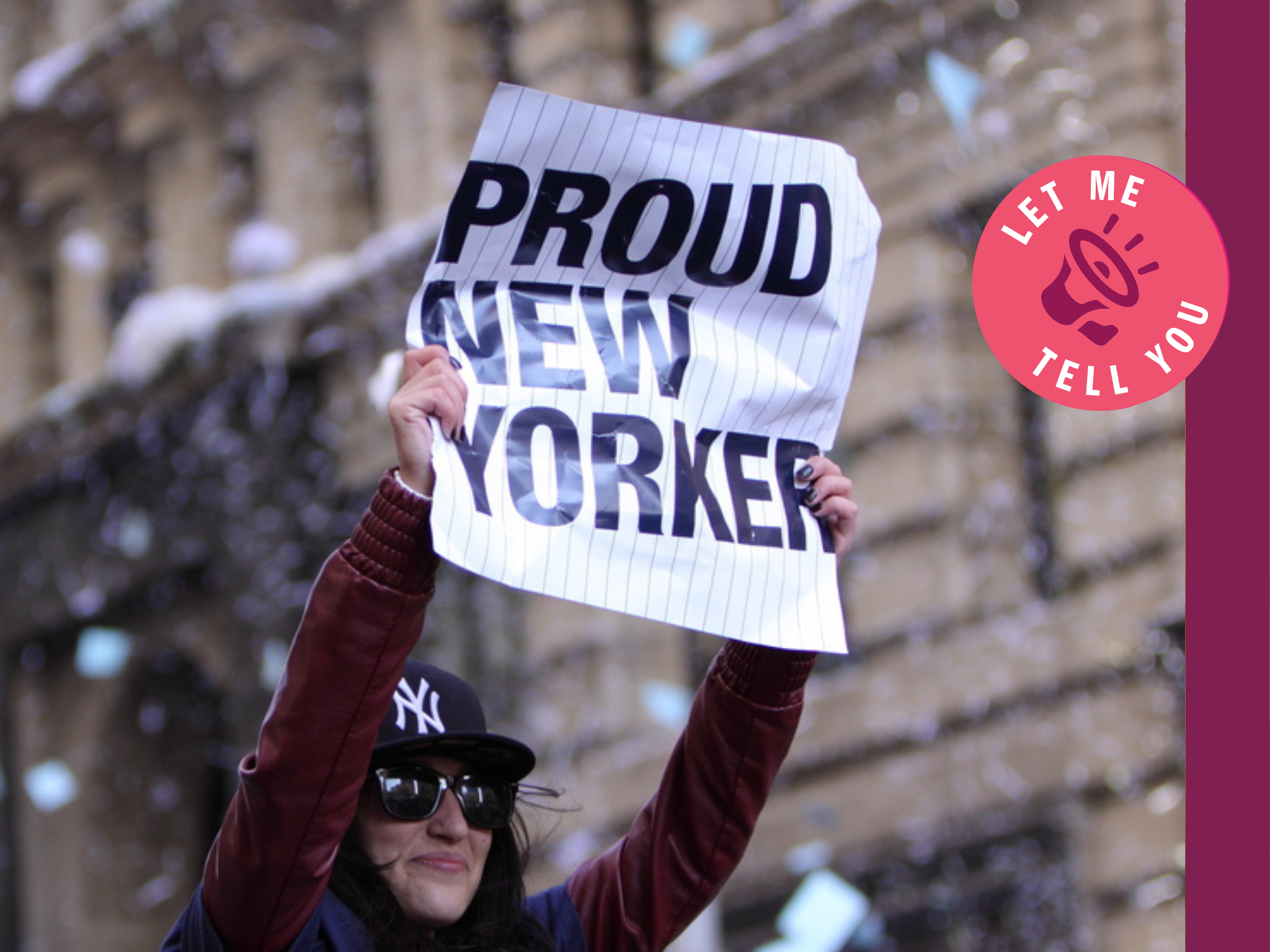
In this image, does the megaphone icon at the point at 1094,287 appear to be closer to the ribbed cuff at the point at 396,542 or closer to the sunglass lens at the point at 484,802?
the sunglass lens at the point at 484,802

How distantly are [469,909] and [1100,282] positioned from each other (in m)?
3.14

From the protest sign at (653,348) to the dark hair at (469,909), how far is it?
1.47ft

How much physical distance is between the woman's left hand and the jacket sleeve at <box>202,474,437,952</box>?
0.53 meters

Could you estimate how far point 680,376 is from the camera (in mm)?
2406

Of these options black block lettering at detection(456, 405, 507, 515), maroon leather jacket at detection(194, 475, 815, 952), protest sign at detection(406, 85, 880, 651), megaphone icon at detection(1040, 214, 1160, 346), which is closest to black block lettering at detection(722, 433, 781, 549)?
protest sign at detection(406, 85, 880, 651)

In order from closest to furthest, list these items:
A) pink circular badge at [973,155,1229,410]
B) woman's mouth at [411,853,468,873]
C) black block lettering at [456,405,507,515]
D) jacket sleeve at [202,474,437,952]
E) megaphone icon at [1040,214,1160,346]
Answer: jacket sleeve at [202,474,437,952], black block lettering at [456,405,507,515], woman's mouth at [411,853,468,873], megaphone icon at [1040,214,1160,346], pink circular badge at [973,155,1229,410]

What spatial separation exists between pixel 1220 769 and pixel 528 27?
508 centimetres

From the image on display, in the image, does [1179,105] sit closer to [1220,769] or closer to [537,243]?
[1220,769]

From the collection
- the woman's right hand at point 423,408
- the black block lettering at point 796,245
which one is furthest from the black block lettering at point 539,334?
the black block lettering at point 796,245

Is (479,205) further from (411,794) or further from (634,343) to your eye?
(411,794)

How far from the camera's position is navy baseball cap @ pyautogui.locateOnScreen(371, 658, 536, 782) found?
2.39m

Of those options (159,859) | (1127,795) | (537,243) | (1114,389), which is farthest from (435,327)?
(159,859)

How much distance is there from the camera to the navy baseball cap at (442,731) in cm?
239

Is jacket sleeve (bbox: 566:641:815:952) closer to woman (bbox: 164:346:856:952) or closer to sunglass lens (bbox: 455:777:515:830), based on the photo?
woman (bbox: 164:346:856:952)
